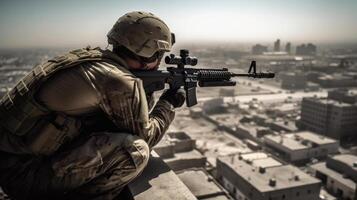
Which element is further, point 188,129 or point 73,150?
point 188,129

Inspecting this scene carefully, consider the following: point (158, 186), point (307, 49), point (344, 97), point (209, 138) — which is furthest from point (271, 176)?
point (307, 49)

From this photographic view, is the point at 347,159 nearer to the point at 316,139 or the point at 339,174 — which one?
the point at 339,174

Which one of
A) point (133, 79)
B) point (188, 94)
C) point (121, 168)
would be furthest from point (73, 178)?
point (188, 94)

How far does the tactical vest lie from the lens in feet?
6.32

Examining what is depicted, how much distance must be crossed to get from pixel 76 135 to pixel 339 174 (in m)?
21.2

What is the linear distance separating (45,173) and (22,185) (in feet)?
0.56

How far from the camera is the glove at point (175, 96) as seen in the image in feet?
8.95

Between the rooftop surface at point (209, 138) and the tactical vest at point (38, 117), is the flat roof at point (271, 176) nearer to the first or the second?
the rooftop surface at point (209, 138)

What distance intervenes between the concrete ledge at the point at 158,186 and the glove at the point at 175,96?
0.65 m

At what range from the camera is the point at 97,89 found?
190 centimetres

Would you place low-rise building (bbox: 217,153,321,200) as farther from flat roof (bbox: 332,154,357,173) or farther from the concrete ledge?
the concrete ledge

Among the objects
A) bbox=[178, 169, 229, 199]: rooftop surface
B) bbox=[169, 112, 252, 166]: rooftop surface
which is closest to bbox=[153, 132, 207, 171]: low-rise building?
bbox=[169, 112, 252, 166]: rooftop surface

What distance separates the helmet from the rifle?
0.24 m

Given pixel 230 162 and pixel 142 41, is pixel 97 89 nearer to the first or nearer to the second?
pixel 142 41
